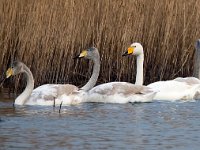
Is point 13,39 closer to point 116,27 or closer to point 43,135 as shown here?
point 116,27

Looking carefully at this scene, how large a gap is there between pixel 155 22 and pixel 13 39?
2.43 m

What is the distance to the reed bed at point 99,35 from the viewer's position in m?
14.5

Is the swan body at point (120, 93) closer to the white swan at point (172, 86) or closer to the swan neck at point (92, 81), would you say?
the white swan at point (172, 86)

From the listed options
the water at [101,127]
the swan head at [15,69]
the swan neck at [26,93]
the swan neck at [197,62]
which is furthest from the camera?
the swan neck at [197,62]

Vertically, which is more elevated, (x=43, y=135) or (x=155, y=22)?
(x=155, y=22)

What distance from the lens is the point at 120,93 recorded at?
13453 mm

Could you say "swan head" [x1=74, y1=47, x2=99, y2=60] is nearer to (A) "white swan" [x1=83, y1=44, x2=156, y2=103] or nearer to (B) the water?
(A) "white swan" [x1=83, y1=44, x2=156, y2=103]

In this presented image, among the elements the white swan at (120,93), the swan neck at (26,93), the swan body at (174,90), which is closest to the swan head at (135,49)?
the swan body at (174,90)

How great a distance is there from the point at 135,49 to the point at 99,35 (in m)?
0.90

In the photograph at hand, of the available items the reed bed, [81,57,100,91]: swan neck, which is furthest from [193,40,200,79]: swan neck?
[81,57,100,91]: swan neck

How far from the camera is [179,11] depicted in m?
15.3

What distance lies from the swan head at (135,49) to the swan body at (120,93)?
0.87 meters

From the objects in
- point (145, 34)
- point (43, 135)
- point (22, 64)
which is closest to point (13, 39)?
point (22, 64)

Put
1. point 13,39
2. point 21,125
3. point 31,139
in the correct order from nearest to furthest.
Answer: point 31,139, point 21,125, point 13,39
